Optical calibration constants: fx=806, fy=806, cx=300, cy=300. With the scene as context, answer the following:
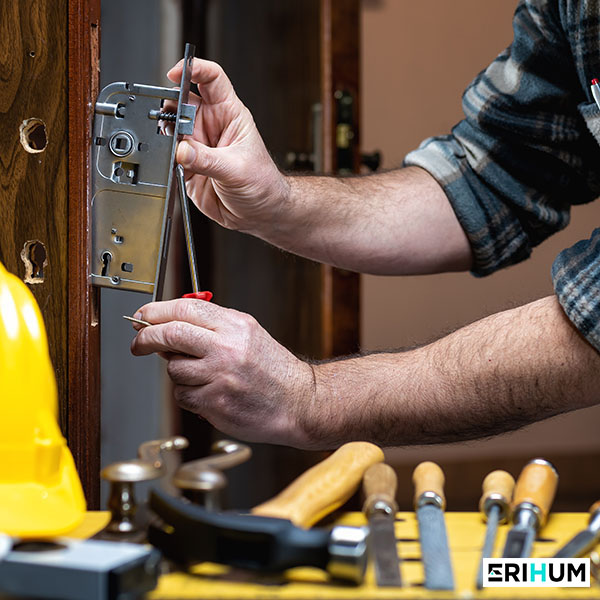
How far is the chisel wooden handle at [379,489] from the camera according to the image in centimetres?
53

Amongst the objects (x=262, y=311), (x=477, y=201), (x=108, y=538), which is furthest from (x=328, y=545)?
(x=262, y=311)

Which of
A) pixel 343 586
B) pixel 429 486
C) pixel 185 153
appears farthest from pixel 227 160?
pixel 343 586

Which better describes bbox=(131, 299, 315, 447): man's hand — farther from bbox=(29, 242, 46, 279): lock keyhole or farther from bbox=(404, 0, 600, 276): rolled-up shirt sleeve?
bbox=(404, 0, 600, 276): rolled-up shirt sleeve

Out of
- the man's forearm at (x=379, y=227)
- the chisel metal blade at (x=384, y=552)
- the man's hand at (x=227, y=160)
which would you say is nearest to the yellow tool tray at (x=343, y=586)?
the chisel metal blade at (x=384, y=552)

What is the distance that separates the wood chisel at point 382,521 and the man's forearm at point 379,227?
54cm

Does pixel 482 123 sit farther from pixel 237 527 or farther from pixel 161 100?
pixel 237 527

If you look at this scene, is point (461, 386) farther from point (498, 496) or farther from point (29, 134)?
point (29, 134)

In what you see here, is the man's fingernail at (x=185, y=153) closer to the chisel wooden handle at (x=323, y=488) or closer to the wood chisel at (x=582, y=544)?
the chisel wooden handle at (x=323, y=488)

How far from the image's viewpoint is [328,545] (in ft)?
1.41

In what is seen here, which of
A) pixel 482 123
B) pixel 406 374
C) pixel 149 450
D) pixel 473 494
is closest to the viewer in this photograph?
pixel 149 450

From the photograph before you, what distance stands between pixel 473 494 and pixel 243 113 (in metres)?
2.23

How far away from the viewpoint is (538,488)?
22.1 inches

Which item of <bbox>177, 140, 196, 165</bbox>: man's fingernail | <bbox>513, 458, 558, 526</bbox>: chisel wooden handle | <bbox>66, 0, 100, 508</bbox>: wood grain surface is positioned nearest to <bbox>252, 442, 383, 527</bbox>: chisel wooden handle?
<bbox>513, 458, 558, 526</bbox>: chisel wooden handle

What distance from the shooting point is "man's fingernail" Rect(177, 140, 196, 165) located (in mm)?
780
